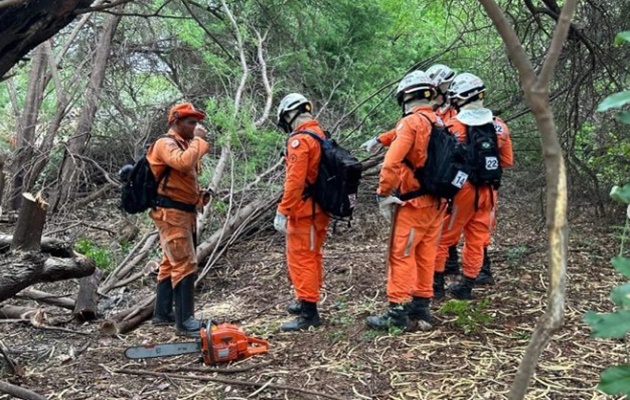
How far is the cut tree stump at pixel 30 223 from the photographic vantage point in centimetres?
417

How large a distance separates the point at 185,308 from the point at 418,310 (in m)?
1.92

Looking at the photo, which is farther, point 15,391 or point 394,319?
point 394,319

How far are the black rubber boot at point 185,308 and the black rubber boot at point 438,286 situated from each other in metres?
2.13

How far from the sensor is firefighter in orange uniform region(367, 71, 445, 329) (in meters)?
4.91

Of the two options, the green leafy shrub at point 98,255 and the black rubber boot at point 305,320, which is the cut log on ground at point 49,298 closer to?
the green leafy shrub at point 98,255

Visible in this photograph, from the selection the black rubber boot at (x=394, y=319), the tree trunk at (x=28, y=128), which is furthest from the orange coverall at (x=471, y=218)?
the tree trunk at (x=28, y=128)

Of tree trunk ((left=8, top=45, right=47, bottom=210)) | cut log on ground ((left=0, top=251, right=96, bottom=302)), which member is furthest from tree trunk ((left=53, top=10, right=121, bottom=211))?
cut log on ground ((left=0, top=251, right=96, bottom=302))

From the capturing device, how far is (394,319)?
16.5ft

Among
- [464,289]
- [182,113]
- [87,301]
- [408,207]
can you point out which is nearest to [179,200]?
[182,113]

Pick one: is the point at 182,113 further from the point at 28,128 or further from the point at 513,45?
the point at 28,128

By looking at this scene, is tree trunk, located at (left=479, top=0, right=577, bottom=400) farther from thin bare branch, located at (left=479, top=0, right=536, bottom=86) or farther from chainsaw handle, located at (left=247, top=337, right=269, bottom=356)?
chainsaw handle, located at (left=247, top=337, right=269, bottom=356)

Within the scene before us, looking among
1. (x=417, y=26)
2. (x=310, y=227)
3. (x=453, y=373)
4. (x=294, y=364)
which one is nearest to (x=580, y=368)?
(x=453, y=373)

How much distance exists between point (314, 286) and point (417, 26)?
603 cm

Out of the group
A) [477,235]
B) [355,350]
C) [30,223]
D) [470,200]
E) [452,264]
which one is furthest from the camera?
[452,264]
